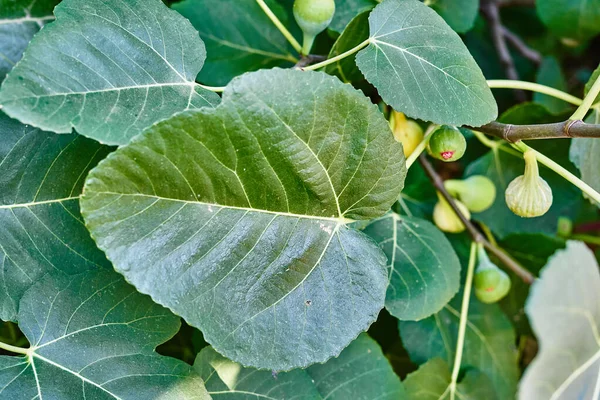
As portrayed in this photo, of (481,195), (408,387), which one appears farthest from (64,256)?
(481,195)

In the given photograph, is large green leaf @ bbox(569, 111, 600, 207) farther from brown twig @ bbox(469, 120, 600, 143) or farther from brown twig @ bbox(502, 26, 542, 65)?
brown twig @ bbox(502, 26, 542, 65)

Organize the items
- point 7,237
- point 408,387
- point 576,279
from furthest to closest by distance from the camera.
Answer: point 408,387
point 7,237
point 576,279

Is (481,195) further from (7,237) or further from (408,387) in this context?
(7,237)

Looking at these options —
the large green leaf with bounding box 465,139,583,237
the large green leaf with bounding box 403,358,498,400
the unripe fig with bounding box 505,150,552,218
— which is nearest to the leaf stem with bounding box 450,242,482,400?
the large green leaf with bounding box 403,358,498,400

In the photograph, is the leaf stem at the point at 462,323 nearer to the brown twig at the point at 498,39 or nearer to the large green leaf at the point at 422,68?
the large green leaf at the point at 422,68

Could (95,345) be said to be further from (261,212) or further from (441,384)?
(441,384)

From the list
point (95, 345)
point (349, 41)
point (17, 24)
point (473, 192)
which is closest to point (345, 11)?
point (349, 41)

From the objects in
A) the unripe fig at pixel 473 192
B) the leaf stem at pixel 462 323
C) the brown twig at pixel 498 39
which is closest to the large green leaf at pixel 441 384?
the leaf stem at pixel 462 323
